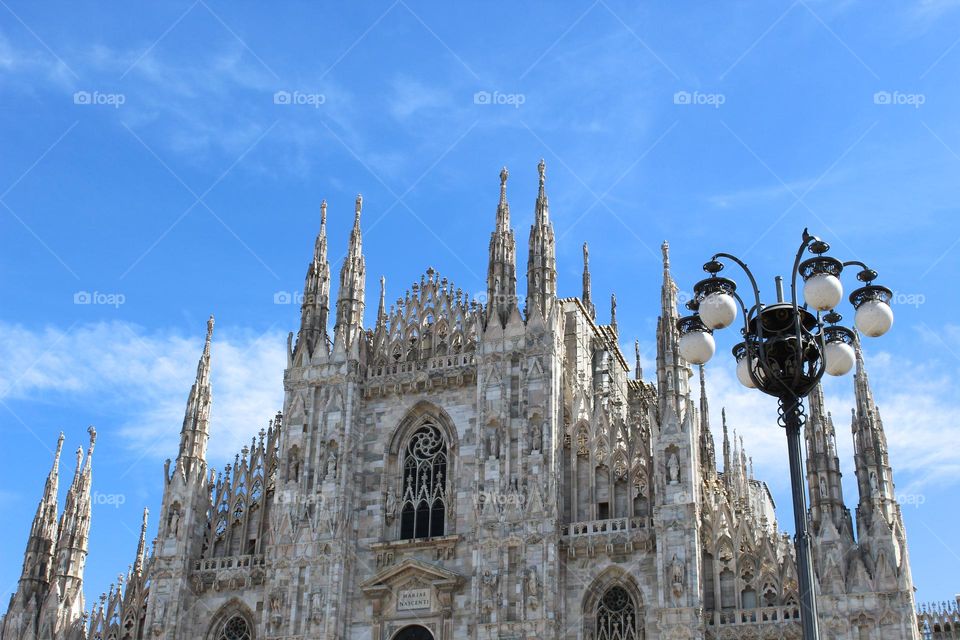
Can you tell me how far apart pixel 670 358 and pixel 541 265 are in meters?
4.93

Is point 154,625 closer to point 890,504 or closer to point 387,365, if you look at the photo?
point 387,365

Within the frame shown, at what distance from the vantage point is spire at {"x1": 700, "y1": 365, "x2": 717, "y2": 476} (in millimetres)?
33781

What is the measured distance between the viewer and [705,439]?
35219mm

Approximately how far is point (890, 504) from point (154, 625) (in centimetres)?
2007

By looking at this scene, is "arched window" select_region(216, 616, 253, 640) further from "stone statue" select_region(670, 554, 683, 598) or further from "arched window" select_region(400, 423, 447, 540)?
"stone statue" select_region(670, 554, 683, 598)

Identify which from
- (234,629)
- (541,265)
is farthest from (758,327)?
(234,629)

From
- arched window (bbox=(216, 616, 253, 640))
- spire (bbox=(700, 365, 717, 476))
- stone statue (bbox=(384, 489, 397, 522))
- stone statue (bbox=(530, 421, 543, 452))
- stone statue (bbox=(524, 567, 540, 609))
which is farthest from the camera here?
spire (bbox=(700, 365, 717, 476))

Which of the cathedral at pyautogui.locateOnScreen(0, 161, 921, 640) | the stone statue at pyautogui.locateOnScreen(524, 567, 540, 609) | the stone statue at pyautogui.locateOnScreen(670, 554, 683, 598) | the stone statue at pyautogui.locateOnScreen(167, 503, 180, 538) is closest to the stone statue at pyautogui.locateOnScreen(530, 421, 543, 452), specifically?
the cathedral at pyautogui.locateOnScreen(0, 161, 921, 640)

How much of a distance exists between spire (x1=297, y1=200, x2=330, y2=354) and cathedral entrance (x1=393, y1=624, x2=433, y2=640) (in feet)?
29.4

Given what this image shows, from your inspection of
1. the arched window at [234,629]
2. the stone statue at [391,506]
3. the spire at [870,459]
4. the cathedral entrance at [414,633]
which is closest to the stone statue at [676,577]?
the spire at [870,459]

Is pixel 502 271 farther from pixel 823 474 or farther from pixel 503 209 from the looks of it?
pixel 823 474

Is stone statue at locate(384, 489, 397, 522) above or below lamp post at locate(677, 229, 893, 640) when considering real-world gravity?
above

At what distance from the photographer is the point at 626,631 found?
91.1 feet

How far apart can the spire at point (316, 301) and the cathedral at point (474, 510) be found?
7 cm
